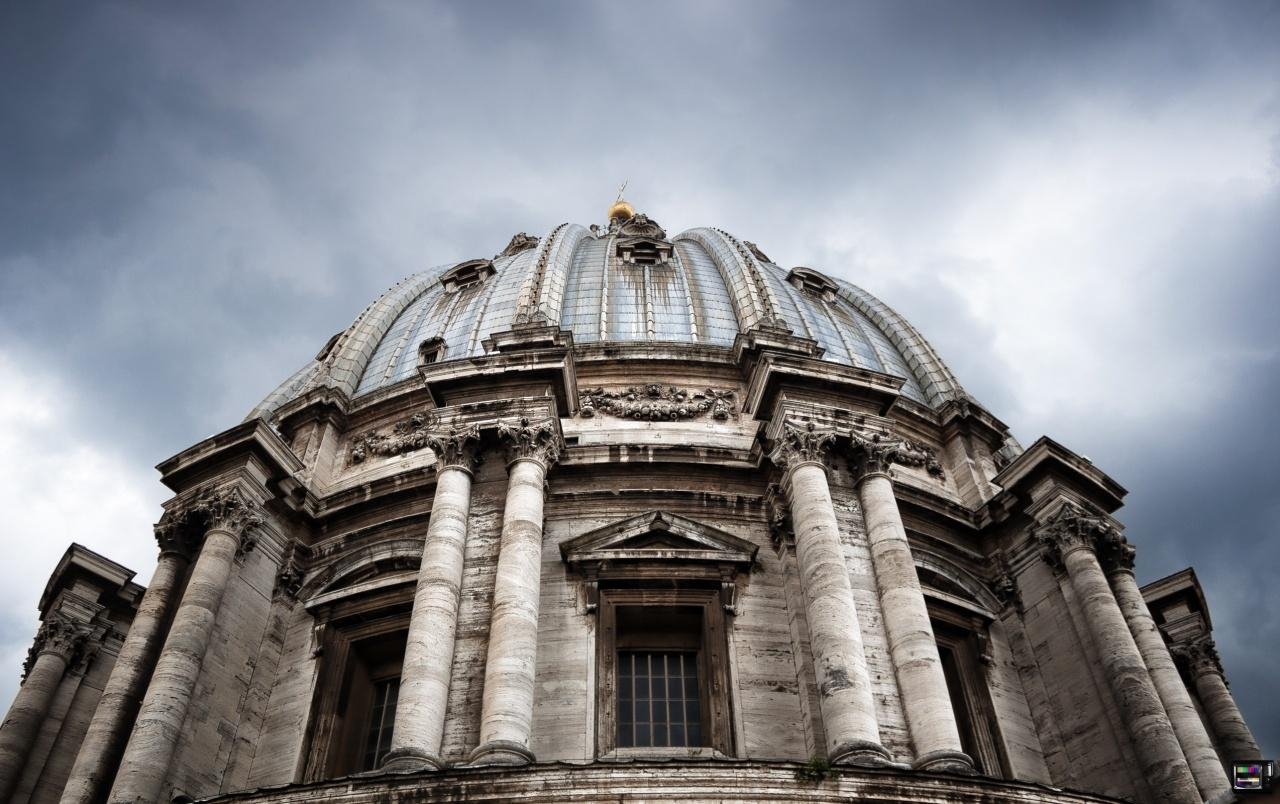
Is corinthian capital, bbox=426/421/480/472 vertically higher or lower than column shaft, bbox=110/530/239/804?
higher

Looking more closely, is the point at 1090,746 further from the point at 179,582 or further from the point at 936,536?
the point at 179,582

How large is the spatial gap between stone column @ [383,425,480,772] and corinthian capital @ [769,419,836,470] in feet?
19.8

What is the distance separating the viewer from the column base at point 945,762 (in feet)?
47.6

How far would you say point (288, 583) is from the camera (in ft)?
73.3

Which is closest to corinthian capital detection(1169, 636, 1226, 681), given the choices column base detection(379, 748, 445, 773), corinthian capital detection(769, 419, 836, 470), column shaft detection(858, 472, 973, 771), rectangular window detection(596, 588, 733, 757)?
column shaft detection(858, 472, 973, 771)

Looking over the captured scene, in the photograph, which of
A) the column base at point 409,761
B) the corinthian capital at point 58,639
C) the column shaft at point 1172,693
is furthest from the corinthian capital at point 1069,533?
the corinthian capital at point 58,639

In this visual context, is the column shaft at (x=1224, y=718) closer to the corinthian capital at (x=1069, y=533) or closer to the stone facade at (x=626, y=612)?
the stone facade at (x=626, y=612)

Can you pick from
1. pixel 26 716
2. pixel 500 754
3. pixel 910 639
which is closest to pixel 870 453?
pixel 910 639

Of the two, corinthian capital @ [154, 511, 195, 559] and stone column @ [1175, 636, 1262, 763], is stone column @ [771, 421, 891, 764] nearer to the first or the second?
corinthian capital @ [154, 511, 195, 559]

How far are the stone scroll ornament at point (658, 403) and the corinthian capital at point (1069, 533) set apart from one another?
25.3 ft

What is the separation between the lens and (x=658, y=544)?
2061cm

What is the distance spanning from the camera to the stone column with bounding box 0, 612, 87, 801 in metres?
23.5

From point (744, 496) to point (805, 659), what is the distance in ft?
15.0

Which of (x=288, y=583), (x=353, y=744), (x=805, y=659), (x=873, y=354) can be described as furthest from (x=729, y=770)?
(x=873, y=354)
